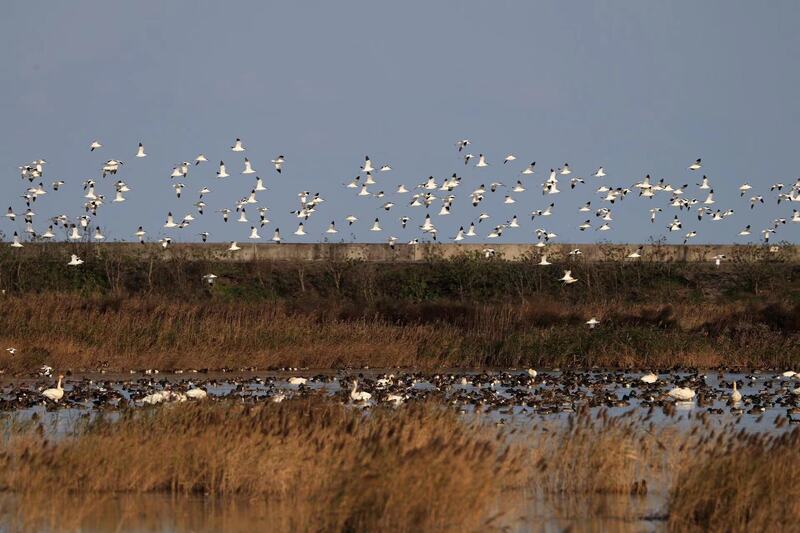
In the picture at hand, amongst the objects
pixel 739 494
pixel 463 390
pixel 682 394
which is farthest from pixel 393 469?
pixel 463 390

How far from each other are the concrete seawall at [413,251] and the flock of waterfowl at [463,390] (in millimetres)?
32755

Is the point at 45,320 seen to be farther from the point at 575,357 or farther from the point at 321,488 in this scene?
the point at 321,488

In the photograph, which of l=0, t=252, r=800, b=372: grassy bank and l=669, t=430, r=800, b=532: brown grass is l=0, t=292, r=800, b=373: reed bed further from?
l=669, t=430, r=800, b=532: brown grass

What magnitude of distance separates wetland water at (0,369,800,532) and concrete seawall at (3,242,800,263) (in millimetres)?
32552

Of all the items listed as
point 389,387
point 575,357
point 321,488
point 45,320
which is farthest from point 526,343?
point 321,488

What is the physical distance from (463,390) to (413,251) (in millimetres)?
40721

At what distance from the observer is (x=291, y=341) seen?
39188mm

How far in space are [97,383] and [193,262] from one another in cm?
3616

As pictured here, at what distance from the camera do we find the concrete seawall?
69.3 m

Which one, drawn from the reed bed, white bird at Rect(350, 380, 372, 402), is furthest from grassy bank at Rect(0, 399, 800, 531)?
the reed bed

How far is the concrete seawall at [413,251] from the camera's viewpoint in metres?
69.3

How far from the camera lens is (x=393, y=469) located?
13445mm

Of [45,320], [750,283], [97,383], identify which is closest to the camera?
[97,383]

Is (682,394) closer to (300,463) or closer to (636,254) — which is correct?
(300,463)
